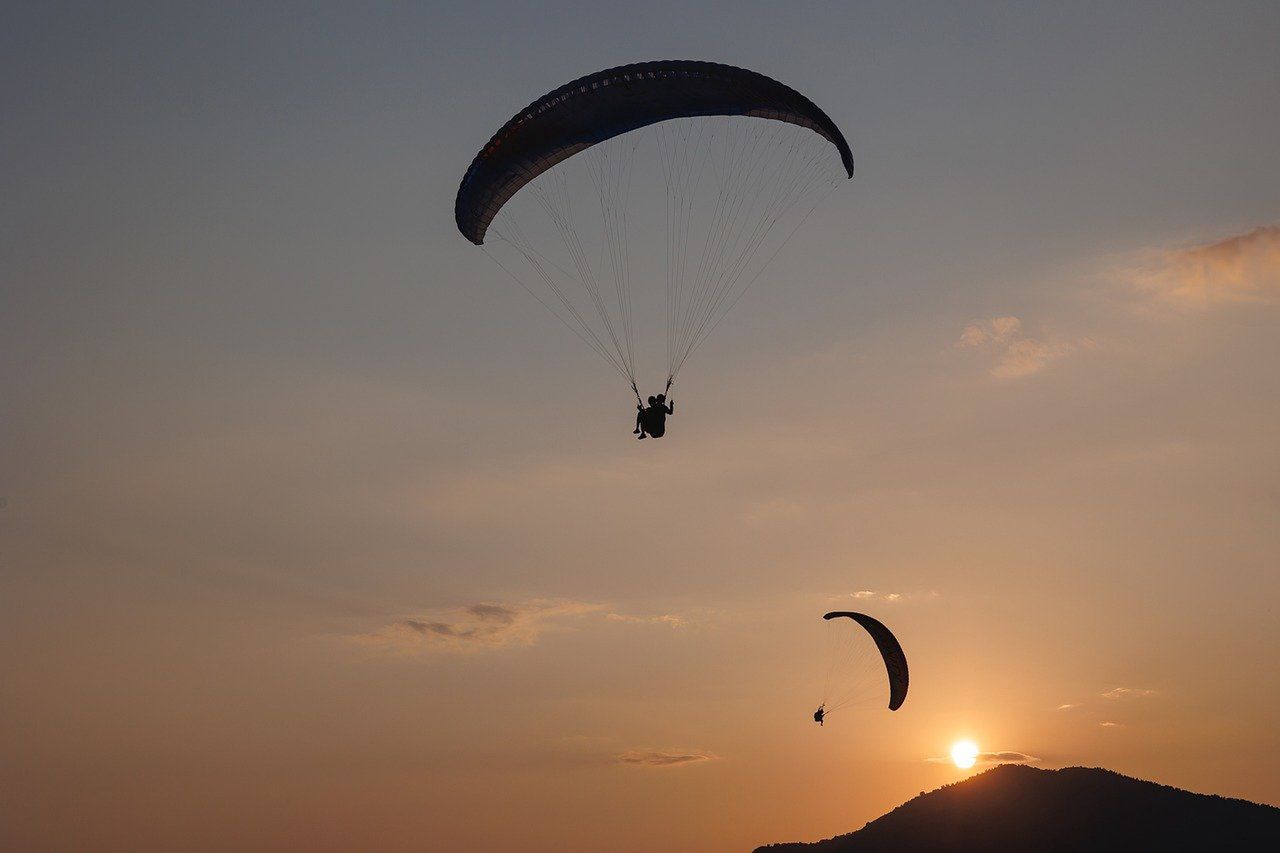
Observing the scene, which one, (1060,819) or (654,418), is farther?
(1060,819)

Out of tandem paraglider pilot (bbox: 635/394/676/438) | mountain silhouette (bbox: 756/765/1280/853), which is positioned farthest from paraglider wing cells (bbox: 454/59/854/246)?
mountain silhouette (bbox: 756/765/1280/853)

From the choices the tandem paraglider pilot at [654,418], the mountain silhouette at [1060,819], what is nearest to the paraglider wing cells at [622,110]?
the tandem paraglider pilot at [654,418]

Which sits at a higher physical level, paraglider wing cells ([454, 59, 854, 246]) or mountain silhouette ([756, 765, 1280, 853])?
paraglider wing cells ([454, 59, 854, 246])

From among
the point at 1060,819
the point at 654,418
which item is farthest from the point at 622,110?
the point at 1060,819

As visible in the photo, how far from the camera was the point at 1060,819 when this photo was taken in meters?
99.6

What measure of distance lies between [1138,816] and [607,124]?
89.9 metres

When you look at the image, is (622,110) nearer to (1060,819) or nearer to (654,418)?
(654,418)

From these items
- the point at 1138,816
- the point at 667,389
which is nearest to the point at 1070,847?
the point at 1138,816

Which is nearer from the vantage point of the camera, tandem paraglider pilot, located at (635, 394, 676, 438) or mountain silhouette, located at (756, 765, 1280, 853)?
tandem paraglider pilot, located at (635, 394, 676, 438)

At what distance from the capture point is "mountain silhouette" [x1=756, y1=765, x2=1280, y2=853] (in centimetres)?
9562

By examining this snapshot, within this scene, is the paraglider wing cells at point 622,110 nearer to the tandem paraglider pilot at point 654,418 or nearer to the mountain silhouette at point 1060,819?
the tandem paraglider pilot at point 654,418

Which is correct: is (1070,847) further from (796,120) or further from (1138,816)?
(796,120)

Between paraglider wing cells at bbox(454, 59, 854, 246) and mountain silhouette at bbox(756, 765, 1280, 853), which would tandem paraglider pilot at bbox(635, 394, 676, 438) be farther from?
mountain silhouette at bbox(756, 765, 1280, 853)

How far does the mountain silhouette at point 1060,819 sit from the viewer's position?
95.6 m
